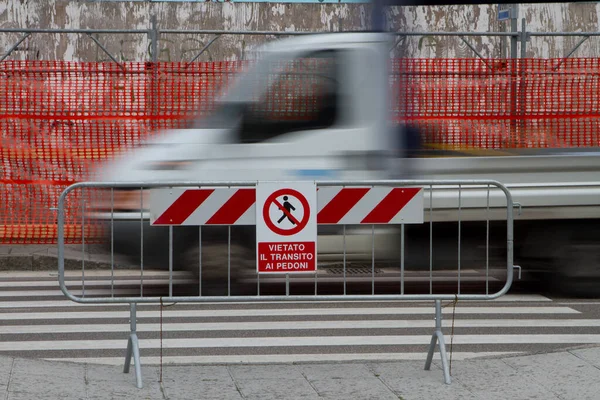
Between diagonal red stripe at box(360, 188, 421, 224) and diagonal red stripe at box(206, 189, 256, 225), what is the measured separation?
0.70m

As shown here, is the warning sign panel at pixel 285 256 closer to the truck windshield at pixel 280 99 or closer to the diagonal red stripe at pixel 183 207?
the diagonal red stripe at pixel 183 207

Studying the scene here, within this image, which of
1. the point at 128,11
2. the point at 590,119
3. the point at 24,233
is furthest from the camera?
the point at 128,11

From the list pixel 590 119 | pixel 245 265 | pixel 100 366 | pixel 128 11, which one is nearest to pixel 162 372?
pixel 100 366

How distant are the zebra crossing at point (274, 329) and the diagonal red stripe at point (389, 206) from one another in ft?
3.03

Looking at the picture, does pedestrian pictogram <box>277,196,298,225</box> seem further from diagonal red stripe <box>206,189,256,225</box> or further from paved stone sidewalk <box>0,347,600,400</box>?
paved stone sidewalk <box>0,347,600,400</box>

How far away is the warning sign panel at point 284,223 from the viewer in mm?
6664

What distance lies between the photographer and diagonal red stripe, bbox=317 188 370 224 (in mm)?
6773

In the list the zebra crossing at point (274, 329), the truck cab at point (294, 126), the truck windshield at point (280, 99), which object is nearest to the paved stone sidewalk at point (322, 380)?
the zebra crossing at point (274, 329)

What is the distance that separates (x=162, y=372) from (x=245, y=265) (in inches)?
53.9

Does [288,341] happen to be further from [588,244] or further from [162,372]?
[588,244]

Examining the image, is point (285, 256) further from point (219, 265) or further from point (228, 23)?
point (228, 23)

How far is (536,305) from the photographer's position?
399 inches

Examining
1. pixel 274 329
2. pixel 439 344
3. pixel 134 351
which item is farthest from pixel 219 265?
pixel 439 344

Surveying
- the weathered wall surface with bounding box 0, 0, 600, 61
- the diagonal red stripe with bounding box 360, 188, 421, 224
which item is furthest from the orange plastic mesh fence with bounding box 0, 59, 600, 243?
the diagonal red stripe with bounding box 360, 188, 421, 224
